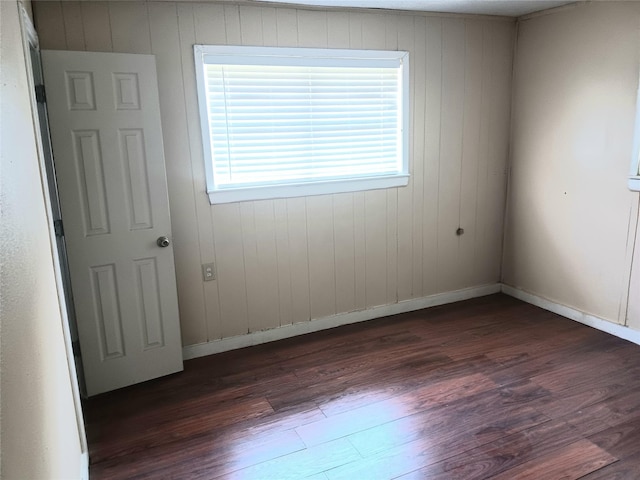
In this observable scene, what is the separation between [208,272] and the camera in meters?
3.37

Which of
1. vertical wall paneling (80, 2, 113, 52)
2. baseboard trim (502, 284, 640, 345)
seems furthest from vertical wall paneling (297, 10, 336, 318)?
baseboard trim (502, 284, 640, 345)

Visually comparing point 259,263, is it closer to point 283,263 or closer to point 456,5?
point 283,263

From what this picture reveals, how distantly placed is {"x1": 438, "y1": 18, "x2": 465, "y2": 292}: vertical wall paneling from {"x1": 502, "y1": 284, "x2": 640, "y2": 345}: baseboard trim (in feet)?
1.98

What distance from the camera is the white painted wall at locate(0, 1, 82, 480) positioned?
1.01m

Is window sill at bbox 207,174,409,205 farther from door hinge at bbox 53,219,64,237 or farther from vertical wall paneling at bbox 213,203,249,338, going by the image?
door hinge at bbox 53,219,64,237

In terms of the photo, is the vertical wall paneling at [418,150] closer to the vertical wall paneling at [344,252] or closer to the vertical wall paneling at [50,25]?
the vertical wall paneling at [344,252]

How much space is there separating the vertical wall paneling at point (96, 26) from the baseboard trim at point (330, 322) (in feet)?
6.64

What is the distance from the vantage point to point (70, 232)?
274cm

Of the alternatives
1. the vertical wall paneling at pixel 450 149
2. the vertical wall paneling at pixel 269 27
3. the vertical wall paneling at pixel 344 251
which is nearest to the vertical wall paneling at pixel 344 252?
the vertical wall paneling at pixel 344 251

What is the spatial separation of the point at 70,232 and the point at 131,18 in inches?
52.5

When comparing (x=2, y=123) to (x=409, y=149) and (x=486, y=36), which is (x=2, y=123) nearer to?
(x=409, y=149)

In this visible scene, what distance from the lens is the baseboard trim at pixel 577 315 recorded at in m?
3.46

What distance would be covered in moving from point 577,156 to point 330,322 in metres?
2.31

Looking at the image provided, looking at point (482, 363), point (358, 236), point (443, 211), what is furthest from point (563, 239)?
point (358, 236)
